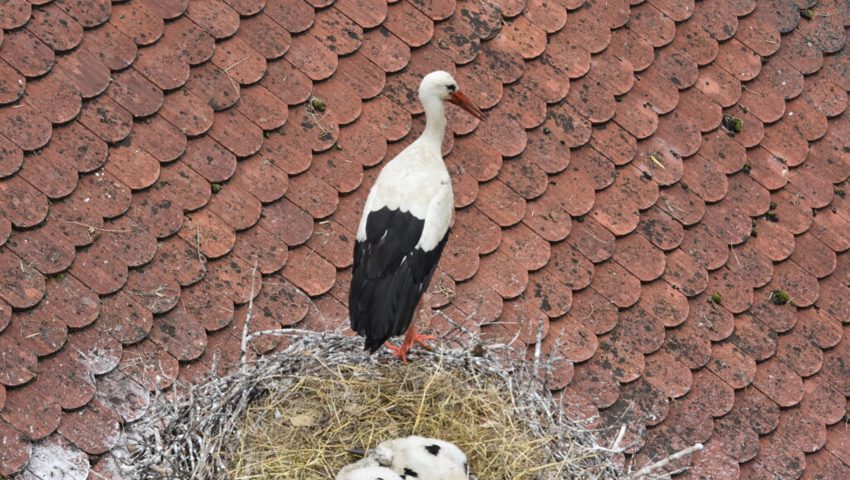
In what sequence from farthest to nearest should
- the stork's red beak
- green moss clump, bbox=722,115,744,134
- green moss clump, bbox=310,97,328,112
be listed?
green moss clump, bbox=722,115,744,134
green moss clump, bbox=310,97,328,112
the stork's red beak

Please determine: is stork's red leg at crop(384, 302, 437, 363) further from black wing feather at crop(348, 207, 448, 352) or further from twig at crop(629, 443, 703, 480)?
twig at crop(629, 443, 703, 480)

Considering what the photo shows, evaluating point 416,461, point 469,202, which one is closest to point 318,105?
point 469,202

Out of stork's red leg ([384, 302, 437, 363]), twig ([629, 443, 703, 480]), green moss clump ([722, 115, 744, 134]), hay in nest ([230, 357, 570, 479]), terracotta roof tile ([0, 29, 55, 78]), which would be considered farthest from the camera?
green moss clump ([722, 115, 744, 134])

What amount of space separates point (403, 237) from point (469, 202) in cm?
122

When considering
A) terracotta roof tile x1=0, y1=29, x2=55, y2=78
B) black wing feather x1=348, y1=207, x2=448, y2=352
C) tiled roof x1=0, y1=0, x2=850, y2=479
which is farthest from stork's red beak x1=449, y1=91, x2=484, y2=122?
terracotta roof tile x1=0, y1=29, x2=55, y2=78

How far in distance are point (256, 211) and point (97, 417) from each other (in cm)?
119

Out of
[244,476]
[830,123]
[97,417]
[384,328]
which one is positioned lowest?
[97,417]

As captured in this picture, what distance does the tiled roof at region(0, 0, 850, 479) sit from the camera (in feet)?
20.6

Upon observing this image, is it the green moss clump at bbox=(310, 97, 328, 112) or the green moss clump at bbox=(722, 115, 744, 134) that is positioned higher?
the green moss clump at bbox=(722, 115, 744, 134)

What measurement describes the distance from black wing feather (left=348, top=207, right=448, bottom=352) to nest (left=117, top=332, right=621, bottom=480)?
0.37m

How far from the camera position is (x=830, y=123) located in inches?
317

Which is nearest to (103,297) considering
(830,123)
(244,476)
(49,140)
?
(49,140)

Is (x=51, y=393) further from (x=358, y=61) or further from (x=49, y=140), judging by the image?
(x=358, y=61)

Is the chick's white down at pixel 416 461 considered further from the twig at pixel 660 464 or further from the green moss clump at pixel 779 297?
the green moss clump at pixel 779 297
